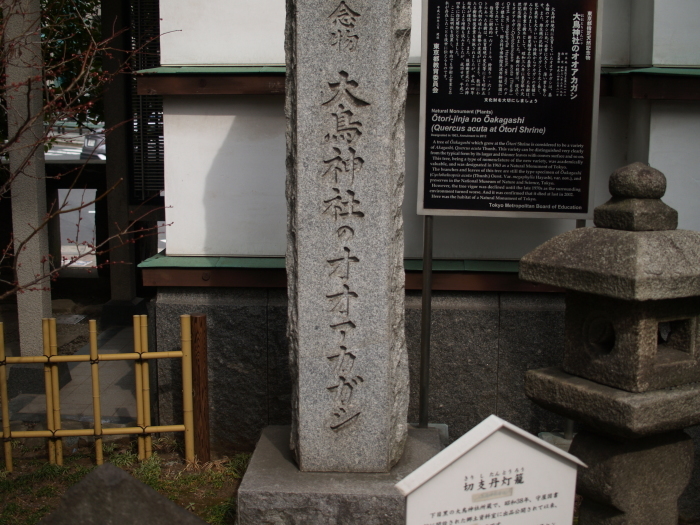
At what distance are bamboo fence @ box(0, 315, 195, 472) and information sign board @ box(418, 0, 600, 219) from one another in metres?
2.25

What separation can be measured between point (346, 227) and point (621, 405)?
1900 mm

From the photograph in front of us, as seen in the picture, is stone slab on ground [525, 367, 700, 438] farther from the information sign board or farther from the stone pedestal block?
the information sign board

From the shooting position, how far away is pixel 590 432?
3.65m

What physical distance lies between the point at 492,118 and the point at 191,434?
3343 millimetres

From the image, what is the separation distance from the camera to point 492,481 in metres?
2.71

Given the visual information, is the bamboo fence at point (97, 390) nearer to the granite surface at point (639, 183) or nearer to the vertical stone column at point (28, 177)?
the vertical stone column at point (28, 177)

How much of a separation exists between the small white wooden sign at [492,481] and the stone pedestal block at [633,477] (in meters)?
0.80

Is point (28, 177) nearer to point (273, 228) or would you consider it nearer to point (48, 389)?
point (48, 389)

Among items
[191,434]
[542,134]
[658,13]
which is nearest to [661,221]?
[542,134]

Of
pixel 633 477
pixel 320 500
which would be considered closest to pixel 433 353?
pixel 320 500

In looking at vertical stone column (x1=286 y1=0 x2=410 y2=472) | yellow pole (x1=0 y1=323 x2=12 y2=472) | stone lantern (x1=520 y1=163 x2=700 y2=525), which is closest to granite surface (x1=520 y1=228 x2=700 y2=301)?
stone lantern (x1=520 y1=163 x2=700 y2=525)

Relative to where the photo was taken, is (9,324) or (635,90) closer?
(635,90)

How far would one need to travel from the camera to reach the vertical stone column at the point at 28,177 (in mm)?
6605

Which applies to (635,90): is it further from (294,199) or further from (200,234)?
(200,234)
